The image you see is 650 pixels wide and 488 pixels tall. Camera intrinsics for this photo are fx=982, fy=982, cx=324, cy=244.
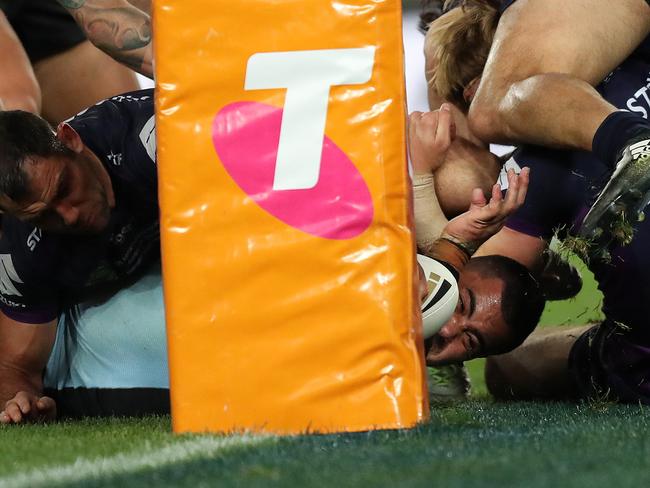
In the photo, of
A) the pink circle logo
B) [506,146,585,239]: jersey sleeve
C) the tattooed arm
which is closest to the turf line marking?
the pink circle logo

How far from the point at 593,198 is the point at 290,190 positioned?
82 centimetres

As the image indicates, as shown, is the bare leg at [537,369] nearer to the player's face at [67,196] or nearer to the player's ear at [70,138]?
the player's face at [67,196]

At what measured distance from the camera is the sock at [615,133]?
5.76 ft

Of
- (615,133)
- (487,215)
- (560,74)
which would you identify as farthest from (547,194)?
(615,133)

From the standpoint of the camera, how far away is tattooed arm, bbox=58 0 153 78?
2652mm

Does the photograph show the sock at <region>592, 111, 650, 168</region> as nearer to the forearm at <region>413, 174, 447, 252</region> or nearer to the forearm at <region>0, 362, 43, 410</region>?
the forearm at <region>413, 174, 447, 252</region>

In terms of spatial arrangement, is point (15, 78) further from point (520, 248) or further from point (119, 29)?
point (520, 248)

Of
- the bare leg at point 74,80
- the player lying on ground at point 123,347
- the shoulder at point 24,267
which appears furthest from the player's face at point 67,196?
the bare leg at point 74,80

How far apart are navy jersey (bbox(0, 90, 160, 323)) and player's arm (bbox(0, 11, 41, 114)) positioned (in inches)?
23.3

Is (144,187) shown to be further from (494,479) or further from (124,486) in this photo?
(494,479)

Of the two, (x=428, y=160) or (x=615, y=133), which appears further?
(x=428, y=160)

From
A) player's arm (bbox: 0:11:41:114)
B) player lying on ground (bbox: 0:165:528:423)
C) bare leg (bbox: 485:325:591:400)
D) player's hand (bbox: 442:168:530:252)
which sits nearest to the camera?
player's hand (bbox: 442:168:530:252)

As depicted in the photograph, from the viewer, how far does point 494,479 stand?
1.10 meters

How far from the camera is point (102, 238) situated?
7.66 ft
